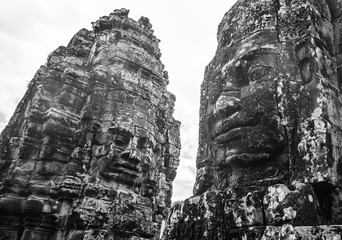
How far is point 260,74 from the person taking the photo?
10.8ft

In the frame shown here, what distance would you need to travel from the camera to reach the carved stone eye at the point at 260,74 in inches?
128

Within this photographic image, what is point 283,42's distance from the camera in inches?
131

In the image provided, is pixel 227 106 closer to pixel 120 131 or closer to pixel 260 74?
pixel 260 74

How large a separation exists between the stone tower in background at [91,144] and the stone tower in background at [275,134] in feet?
14.5

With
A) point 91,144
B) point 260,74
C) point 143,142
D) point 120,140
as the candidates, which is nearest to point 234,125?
point 260,74

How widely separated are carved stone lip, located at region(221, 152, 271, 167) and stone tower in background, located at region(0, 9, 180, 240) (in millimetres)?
5011

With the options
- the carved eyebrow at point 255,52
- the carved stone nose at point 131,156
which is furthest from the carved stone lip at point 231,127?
the carved stone nose at point 131,156

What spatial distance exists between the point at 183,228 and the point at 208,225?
30 cm

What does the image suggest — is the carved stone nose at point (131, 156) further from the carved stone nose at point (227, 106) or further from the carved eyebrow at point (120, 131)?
the carved stone nose at point (227, 106)

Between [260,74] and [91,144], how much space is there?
19.3 feet

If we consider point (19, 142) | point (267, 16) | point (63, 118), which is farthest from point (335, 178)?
point (19, 142)

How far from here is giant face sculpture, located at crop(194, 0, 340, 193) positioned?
2748mm

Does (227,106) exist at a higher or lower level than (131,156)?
lower

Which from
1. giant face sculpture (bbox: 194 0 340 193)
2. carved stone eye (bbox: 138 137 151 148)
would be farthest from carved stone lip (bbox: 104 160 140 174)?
giant face sculpture (bbox: 194 0 340 193)
